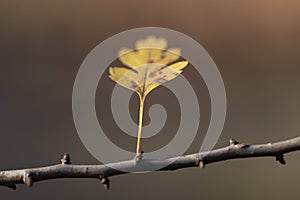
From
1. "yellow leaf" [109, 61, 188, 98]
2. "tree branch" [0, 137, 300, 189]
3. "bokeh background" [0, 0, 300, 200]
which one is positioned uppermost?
"bokeh background" [0, 0, 300, 200]

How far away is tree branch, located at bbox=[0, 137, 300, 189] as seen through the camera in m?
0.29

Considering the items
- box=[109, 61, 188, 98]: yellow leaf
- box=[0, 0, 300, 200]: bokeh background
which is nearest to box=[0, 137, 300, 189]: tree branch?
box=[109, 61, 188, 98]: yellow leaf

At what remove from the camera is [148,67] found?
27 centimetres

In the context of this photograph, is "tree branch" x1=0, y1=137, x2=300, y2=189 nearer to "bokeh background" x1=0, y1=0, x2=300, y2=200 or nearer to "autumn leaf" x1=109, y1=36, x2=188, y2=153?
"autumn leaf" x1=109, y1=36, x2=188, y2=153

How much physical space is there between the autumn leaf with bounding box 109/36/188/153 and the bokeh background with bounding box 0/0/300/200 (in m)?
0.68

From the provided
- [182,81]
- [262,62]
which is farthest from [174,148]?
[262,62]

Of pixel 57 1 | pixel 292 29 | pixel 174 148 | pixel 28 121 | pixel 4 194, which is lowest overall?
pixel 174 148

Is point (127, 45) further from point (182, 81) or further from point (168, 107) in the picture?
point (168, 107)

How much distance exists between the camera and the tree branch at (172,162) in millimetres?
286

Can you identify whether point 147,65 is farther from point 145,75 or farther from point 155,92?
point 155,92

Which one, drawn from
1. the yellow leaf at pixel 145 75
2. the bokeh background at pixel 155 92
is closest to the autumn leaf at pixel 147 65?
the yellow leaf at pixel 145 75

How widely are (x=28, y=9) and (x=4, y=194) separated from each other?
392 mm

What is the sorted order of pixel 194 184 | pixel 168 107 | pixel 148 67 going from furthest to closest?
1. pixel 194 184
2. pixel 168 107
3. pixel 148 67

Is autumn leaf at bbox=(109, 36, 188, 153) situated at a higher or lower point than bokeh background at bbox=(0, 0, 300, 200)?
lower
